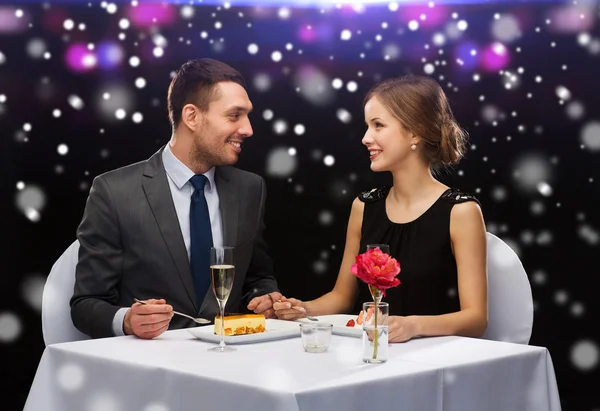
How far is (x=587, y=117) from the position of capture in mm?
3502

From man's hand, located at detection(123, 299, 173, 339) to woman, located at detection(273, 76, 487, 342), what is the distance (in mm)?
676

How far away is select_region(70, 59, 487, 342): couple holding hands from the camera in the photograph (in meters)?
2.61

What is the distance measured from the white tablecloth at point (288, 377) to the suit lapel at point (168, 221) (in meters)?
0.53

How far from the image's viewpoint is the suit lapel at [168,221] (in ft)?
8.80

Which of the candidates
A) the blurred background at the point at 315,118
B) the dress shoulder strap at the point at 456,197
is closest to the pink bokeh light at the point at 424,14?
the blurred background at the point at 315,118

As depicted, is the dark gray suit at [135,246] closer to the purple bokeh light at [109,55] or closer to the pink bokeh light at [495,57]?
the purple bokeh light at [109,55]

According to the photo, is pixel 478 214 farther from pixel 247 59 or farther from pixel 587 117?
pixel 247 59

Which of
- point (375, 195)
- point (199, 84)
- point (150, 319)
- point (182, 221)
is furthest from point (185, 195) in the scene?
point (150, 319)

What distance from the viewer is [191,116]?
3008mm

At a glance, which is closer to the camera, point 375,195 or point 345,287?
point 345,287

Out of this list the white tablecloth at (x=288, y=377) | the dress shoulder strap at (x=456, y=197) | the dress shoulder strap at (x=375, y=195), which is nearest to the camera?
the white tablecloth at (x=288, y=377)

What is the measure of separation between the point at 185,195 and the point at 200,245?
188 mm

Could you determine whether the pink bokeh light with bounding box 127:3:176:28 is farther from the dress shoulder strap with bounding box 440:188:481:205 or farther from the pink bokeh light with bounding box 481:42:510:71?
the dress shoulder strap with bounding box 440:188:481:205

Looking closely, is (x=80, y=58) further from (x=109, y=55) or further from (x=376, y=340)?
(x=376, y=340)
